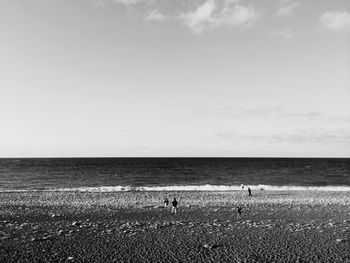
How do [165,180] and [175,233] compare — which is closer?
[175,233]

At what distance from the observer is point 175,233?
19.8 meters

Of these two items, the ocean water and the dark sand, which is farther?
the ocean water

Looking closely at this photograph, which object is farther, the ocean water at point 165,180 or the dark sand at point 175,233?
the ocean water at point 165,180

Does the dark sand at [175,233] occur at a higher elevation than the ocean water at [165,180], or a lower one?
higher

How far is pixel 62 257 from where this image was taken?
602 inches

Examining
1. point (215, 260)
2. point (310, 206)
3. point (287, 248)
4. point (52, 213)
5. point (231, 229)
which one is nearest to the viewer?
point (215, 260)

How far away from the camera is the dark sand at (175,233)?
1567 cm

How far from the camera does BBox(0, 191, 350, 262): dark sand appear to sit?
51.4 feet

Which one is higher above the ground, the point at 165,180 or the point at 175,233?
the point at 175,233

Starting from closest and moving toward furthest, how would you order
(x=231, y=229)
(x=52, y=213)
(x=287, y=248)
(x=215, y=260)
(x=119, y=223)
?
1. (x=215, y=260)
2. (x=287, y=248)
3. (x=231, y=229)
4. (x=119, y=223)
5. (x=52, y=213)

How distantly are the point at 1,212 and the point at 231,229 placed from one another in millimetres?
19906

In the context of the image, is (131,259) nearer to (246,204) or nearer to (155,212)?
(155,212)

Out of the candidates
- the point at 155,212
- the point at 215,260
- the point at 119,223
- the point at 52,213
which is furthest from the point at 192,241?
the point at 52,213

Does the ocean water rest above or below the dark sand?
below
